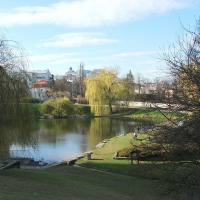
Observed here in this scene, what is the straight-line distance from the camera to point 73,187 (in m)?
9.22

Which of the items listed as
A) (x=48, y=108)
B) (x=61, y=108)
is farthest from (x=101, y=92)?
(x=48, y=108)

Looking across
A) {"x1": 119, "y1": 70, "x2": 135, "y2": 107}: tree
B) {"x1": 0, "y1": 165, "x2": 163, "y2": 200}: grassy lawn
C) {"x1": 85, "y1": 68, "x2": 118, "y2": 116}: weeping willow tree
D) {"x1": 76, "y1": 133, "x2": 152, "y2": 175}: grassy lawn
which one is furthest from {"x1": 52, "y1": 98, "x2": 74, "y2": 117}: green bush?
{"x1": 0, "y1": 165, "x2": 163, "y2": 200}: grassy lawn

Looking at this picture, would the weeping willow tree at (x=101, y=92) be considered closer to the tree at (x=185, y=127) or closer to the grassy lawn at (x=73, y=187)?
the grassy lawn at (x=73, y=187)

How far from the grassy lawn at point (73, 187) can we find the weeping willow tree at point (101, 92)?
35199 millimetres

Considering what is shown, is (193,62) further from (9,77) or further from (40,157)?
(40,157)

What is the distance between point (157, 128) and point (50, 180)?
15.2ft

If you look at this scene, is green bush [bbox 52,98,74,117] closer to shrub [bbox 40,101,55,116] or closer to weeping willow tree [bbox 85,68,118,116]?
shrub [bbox 40,101,55,116]

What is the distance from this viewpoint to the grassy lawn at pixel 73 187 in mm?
7332

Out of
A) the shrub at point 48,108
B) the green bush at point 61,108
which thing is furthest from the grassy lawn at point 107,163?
the green bush at point 61,108

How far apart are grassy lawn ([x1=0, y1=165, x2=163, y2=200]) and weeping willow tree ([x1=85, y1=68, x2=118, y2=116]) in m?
35.2

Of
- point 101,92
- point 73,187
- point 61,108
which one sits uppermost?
point 101,92

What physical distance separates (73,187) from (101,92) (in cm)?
4024

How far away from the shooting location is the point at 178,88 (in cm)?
756

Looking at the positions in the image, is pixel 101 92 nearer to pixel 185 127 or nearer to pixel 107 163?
pixel 107 163
